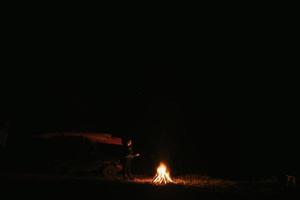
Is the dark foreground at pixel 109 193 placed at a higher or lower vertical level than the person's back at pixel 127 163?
lower

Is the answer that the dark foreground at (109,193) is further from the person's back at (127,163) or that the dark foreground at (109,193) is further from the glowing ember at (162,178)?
the person's back at (127,163)

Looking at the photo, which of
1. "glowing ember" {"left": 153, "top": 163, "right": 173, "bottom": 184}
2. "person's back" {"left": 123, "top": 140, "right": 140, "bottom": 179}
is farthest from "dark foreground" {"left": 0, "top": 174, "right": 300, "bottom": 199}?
"person's back" {"left": 123, "top": 140, "right": 140, "bottom": 179}

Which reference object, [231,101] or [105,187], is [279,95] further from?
[105,187]

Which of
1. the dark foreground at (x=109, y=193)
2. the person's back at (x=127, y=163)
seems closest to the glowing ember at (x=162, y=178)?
the person's back at (x=127, y=163)

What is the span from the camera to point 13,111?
29.3 metres

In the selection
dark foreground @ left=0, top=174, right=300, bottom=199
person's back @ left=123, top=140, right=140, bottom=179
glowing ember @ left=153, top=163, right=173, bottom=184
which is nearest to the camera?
dark foreground @ left=0, top=174, right=300, bottom=199

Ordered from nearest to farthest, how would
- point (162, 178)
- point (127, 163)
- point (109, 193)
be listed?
1. point (109, 193)
2. point (162, 178)
3. point (127, 163)

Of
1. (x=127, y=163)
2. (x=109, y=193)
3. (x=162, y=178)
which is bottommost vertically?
(x=109, y=193)

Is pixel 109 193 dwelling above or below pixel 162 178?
below

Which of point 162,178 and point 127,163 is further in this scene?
point 127,163

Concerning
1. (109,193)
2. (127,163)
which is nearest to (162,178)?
(127,163)

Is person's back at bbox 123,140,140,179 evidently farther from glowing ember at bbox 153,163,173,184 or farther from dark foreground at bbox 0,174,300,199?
dark foreground at bbox 0,174,300,199

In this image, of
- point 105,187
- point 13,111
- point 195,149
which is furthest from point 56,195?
point 195,149

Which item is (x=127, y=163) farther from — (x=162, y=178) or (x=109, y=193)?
(x=109, y=193)
